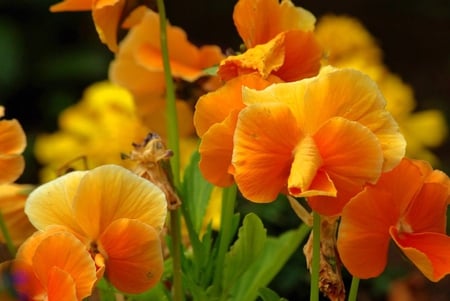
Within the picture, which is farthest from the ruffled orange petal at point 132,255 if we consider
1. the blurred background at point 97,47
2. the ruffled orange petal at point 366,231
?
the blurred background at point 97,47

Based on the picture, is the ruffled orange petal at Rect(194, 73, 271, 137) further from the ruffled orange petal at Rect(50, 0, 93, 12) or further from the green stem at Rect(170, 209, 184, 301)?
the ruffled orange petal at Rect(50, 0, 93, 12)

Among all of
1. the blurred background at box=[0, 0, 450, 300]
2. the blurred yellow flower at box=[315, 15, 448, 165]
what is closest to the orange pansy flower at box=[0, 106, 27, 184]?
the blurred yellow flower at box=[315, 15, 448, 165]

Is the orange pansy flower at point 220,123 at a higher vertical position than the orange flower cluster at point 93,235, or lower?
higher

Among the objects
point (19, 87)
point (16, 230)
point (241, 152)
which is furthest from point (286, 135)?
point (19, 87)

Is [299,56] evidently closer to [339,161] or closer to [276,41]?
[276,41]

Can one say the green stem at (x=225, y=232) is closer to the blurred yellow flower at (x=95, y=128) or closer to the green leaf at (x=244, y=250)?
the green leaf at (x=244, y=250)

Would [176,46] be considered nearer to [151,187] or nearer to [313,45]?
[313,45]

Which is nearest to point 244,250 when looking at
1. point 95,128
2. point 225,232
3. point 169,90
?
point 225,232
